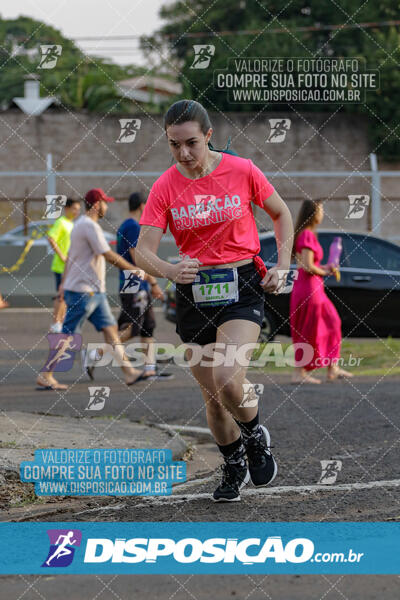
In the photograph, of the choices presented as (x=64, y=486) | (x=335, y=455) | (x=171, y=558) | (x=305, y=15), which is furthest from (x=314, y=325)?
(x=305, y=15)

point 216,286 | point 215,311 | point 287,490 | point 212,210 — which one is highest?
point 212,210

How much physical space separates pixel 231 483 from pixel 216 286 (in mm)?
1061

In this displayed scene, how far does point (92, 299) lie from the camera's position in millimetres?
10547

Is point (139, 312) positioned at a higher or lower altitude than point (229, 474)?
higher

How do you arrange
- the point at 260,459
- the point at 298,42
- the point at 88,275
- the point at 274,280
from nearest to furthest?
the point at 274,280, the point at 260,459, the point at 88,275, the point at 298,42

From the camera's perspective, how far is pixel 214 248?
5.61 meters

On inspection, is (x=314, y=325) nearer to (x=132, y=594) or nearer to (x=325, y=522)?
(x=325, y=522)

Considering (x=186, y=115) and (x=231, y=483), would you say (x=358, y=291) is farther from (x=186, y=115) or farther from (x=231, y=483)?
(x=186, y=115)

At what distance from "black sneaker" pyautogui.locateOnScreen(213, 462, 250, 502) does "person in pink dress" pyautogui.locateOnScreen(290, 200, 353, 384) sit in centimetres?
502

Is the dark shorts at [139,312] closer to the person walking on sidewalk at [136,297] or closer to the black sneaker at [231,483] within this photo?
the person walking on sidewalk at [136,297]

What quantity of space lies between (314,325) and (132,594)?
7256 millimetres

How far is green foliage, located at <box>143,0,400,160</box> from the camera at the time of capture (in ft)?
125

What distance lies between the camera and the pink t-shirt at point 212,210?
5.57m

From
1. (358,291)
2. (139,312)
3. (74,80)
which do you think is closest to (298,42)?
(74,80)
